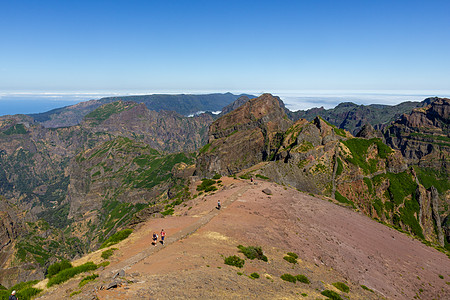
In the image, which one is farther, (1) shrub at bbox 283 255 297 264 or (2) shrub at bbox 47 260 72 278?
(1) shrub at bbox 283 255 297 264

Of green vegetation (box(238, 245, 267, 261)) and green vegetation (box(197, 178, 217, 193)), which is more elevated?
green vegetation (box(238, 245, 267, 261))

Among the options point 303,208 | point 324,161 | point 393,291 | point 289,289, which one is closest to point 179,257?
point 289,289

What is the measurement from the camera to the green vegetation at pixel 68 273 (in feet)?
98.8

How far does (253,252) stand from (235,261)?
4.60 meters

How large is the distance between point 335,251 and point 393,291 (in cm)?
1174

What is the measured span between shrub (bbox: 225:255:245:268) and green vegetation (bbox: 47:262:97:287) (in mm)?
19292

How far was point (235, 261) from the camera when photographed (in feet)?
119

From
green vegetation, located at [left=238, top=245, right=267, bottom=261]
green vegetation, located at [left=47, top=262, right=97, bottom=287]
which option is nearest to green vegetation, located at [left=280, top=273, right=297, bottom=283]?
green vegetation, located at [left=238, top=245, right=267, bottom=261]

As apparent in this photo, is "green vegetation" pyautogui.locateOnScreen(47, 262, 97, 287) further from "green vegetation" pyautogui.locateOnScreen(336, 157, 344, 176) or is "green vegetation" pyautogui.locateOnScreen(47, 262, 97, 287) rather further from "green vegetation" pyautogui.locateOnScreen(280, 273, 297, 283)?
"green vegetation" pyautogui.locateOnScreen(336, 157, 344, 176)

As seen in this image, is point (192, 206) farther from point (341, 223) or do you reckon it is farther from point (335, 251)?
point (341, 223)

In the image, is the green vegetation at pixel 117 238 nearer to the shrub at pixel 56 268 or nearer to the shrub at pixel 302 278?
the shrub at pixel 56 268

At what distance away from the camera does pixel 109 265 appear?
35.2 m

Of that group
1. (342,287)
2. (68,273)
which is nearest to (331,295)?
(342,287)

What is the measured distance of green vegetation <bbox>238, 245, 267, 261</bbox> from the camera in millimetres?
39306
